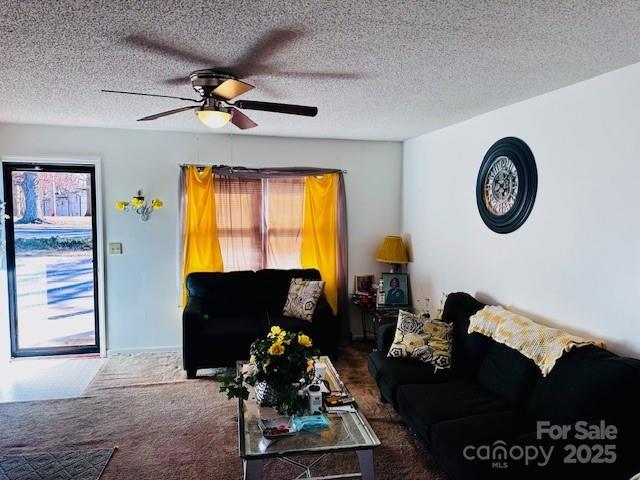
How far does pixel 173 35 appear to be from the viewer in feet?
6.50

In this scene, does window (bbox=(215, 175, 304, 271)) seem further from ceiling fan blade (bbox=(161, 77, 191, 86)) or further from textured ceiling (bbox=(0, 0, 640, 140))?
ceiling fan blade (bbox=(161, 77, 191, 86))

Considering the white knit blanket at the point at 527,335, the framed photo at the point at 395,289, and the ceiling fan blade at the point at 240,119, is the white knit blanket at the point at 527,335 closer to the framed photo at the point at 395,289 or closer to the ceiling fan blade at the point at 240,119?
the framed photo at the point at 395,289

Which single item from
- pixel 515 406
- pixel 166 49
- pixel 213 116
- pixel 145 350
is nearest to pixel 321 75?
pixel 213 116

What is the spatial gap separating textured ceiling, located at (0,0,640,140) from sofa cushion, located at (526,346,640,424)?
1.51 meters

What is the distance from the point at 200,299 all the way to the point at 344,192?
191 cm

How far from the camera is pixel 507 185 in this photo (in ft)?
10.8

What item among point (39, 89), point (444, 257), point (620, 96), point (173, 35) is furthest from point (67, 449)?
point (620, 96)

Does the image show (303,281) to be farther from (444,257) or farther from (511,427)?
(511,427)

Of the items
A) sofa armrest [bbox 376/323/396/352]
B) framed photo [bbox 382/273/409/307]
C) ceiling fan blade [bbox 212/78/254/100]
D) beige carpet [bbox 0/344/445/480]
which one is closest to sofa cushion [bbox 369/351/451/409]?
sofa armrest [bbox 376/323/396/352]

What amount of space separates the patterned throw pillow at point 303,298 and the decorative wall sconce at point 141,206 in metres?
1.59

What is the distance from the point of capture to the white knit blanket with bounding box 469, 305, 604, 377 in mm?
2500

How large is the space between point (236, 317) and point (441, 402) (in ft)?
7.58

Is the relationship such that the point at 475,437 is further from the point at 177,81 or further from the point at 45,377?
the point at 45,377

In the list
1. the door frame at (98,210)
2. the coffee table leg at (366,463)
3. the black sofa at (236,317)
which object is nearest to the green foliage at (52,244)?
the door frame at (98,210)
